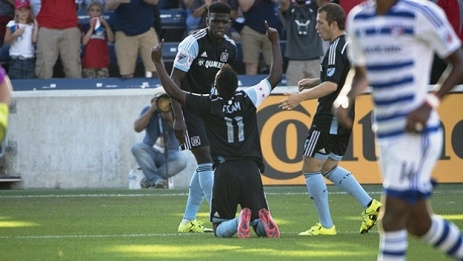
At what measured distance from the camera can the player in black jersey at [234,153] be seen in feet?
35.0

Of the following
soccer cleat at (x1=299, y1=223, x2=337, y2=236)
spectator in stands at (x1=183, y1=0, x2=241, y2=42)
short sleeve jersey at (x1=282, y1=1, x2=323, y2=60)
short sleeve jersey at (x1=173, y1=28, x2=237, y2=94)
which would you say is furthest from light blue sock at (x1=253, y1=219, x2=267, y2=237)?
spectator in stands at (x1=183, y1=0, x2=241, y2=42)

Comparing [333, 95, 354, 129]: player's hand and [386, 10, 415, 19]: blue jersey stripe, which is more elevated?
[386, 10, 415, 19]: blue jersey stripe

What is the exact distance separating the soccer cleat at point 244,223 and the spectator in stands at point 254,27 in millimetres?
9437

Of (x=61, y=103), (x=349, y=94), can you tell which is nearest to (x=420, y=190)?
(x=349, y=94)

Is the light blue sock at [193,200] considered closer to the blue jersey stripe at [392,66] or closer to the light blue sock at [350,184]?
the light blue sock at [350,184]

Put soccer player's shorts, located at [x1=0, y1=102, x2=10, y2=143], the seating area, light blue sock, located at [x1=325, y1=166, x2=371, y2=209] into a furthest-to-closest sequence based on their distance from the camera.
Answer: the seating area < light blue sock, located at [x1=325, y1=166, x2=371, y2=209] < soccer player's shorts, located at [x1=0, y1=102, x2=10, y2=143]

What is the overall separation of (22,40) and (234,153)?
9851 millimetres

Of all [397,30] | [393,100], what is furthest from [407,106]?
[397,30]

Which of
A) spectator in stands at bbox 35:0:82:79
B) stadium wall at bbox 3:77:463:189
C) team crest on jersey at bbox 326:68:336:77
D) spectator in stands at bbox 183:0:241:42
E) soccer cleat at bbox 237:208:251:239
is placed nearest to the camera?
soccer cleat at bbox 237:208:251:239

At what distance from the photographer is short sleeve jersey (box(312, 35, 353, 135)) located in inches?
439

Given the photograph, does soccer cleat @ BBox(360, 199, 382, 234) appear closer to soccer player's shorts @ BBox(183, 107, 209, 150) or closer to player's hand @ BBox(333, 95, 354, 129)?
soccer player's shorts @ BBox(183, 107, 209, 150)

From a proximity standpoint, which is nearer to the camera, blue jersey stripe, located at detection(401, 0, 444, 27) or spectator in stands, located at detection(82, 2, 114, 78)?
blue jersey stripe, located at detection(401, 0, 444, 27)

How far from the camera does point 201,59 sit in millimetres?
11984

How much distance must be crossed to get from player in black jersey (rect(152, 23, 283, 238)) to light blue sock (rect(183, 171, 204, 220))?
107 centimetres
